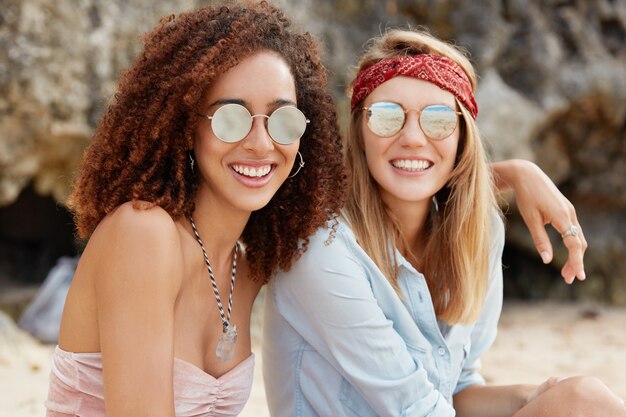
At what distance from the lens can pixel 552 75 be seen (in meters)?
5.80

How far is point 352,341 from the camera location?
7.16ft

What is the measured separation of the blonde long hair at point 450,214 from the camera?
2.49m

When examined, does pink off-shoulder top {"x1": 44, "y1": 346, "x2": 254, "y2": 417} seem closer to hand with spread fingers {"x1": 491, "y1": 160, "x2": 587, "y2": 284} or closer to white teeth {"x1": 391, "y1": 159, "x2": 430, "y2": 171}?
white teeth {"x1": 391, "y1": 159, "x2": 430, "y2": 171}

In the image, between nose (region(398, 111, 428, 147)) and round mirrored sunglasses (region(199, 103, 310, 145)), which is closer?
round mirrored sunglasses (region(199, 103, 310, 145))

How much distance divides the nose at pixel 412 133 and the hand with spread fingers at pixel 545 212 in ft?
1.58

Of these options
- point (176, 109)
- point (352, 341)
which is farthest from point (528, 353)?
point (176, 109)

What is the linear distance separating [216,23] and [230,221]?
1.79ft

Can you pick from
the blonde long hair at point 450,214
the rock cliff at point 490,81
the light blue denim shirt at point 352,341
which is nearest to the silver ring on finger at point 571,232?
the blonde long hair at point 450,214

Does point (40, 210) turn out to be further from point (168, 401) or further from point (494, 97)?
point (168, 401)

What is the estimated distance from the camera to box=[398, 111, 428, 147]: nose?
237 cm

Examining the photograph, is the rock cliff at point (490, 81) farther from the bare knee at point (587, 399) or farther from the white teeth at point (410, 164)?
the bare knee at point (587, 399)

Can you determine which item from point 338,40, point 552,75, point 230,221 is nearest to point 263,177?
point 230,221

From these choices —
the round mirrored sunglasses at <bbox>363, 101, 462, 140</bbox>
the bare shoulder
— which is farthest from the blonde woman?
the bare shoulder

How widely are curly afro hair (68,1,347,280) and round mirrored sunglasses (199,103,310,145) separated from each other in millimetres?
80
